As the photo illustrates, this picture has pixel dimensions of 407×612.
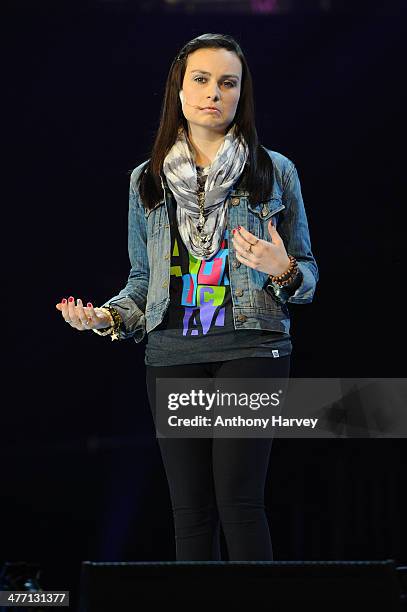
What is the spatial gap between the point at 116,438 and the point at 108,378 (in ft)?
0.76

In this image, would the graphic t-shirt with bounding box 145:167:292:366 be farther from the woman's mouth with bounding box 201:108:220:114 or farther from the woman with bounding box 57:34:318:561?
the woman's mouth with bounding box 201:108:220:114

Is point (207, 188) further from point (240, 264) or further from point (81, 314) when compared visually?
point (81, 314)

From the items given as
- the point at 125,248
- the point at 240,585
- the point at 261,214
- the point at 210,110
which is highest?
the point at 125,248

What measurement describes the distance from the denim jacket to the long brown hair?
23mm

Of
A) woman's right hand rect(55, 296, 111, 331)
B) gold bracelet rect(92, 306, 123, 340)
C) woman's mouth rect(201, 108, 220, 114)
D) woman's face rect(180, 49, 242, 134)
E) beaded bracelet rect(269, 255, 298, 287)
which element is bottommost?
woman's right hand rect(55, 296, 111, 331)

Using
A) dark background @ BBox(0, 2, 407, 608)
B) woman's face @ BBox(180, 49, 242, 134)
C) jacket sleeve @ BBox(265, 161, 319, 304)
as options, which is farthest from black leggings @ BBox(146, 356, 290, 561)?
dark background @ BBox(0, 2, 407, 608)

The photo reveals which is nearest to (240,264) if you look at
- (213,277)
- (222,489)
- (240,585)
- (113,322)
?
(213,277)

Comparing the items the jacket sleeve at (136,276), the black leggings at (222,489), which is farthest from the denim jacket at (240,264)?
the black leggings at (222,489)

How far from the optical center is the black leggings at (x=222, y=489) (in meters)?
1.93

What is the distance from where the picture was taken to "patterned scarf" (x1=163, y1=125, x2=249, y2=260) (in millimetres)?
2076

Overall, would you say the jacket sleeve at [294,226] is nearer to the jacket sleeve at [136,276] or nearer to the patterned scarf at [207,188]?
the patterned scarf at [207,188]

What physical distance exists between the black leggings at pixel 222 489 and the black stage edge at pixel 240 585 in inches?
26.3

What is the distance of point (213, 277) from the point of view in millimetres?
2068

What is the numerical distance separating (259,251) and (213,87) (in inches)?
17.9
